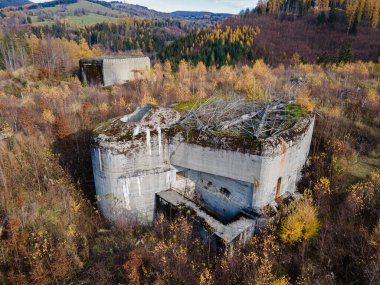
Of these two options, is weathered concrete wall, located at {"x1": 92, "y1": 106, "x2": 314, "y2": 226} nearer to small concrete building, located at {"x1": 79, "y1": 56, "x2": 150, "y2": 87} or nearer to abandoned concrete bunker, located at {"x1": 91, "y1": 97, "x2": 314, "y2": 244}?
abandoned concrete bunker, located at {"x1": 91, "y1": 97, "x2": 314, "y2": 244}

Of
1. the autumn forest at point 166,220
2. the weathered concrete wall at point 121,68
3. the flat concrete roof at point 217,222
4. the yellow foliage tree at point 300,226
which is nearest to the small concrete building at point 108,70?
the weathered concrete wall at point 121,68

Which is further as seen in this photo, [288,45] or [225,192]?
[288,45]

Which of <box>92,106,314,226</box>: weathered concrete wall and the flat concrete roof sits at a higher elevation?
<box>92,106,314,226</box>: weathered concrete wall

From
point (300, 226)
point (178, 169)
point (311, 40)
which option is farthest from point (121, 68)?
point (311, 40)

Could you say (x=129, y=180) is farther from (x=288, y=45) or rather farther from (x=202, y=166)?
(x=288, y=45)

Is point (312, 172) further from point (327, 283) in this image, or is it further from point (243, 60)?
point (243, 60)

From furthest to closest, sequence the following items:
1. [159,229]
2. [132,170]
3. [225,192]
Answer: [225,192]
[159,229]
[132,170]

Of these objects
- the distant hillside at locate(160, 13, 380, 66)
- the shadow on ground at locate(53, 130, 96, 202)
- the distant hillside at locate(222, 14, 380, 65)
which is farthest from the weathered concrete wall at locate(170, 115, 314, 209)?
the distant hillside at locate(222, 14, 380, 65)

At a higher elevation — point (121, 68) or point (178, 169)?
point (121, 68)
